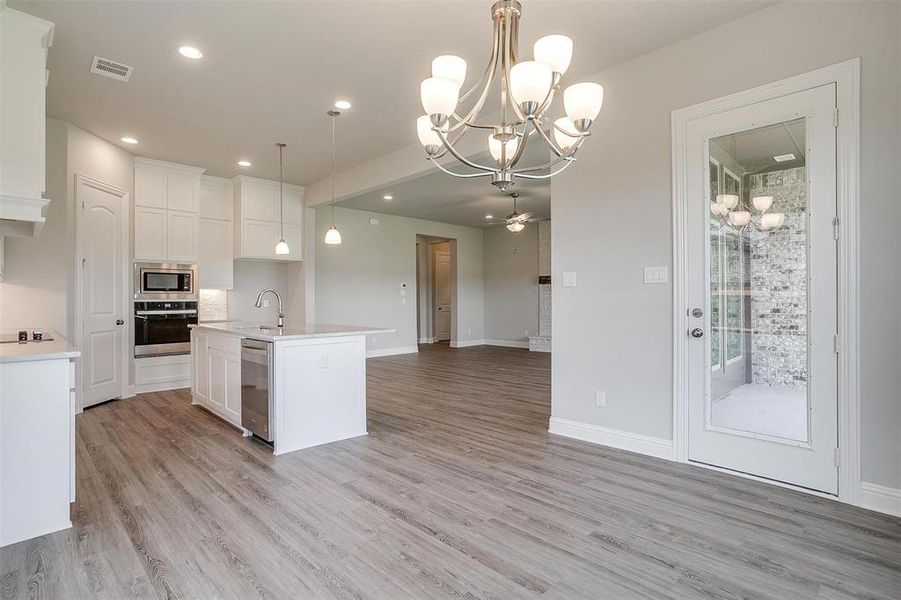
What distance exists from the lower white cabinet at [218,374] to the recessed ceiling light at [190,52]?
2189 mm

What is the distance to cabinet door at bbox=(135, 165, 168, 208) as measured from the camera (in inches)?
227

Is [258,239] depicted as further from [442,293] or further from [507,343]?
[507,343]

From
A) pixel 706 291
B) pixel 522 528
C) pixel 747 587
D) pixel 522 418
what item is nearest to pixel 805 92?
pixel 706 291

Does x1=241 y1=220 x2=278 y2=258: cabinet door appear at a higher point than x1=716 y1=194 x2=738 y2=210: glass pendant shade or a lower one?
higher

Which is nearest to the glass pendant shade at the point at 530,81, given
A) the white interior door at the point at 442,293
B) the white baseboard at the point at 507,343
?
the white baseboard at the point at 507,343

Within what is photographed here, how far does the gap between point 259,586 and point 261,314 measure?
20.0 feet

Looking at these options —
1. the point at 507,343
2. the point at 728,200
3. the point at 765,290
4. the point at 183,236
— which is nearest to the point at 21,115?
the point at 183,236

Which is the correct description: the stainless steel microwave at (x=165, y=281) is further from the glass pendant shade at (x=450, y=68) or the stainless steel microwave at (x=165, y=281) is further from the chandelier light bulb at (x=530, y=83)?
the chandelier light bulb at (x=530, y=83)

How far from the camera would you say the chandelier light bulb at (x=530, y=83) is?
2.01 meters

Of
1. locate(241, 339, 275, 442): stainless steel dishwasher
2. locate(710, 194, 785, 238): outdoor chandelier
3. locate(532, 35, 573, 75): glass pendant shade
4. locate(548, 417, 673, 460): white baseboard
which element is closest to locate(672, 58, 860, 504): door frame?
locate(710, 194, 785, 238): outdoor chandelier

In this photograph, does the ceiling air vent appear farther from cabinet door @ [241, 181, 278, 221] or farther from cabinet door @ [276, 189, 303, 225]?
cabinet door @ [276, 189, 303, 225]

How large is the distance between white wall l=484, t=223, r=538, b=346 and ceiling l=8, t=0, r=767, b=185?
237 inches

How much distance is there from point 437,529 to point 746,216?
2.65 m

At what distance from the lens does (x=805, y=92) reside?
2723 mm
